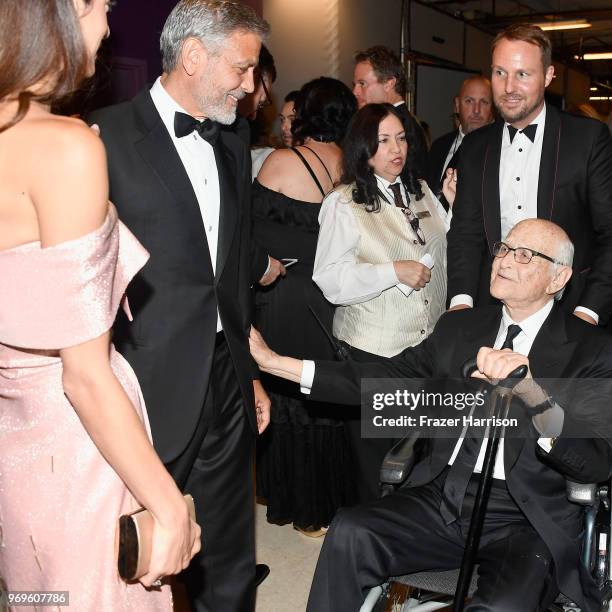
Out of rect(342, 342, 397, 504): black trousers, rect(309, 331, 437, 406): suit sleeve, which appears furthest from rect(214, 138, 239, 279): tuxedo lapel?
rect(342, 342, 397, 504): black trousers

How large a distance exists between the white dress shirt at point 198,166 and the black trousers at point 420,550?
71 cm

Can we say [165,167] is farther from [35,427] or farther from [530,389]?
[530,389]

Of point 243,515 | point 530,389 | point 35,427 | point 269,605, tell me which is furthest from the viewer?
point 269,605

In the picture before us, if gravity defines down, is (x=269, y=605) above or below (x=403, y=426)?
below

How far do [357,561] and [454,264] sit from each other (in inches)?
54.2

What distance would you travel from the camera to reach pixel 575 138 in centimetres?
313

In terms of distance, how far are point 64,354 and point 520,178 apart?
233 cm

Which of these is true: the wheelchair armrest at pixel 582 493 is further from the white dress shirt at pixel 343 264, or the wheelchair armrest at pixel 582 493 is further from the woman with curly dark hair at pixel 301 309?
the woman with curly dark hair at pixel 301 309

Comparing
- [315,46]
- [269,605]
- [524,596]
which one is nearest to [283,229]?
[269,605]

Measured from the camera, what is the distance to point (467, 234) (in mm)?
3254

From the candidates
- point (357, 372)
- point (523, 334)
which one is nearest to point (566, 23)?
point (523, 334)

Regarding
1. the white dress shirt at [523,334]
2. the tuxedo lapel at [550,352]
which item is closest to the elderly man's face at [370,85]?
the white dress shirt at [523,334]

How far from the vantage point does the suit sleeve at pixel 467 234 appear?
10.5ft

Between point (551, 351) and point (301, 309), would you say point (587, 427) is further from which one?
point (301, 309)
